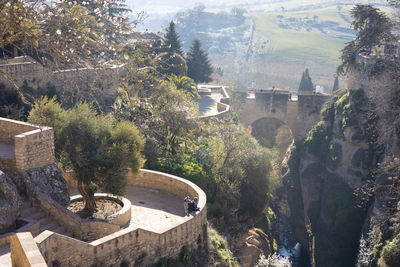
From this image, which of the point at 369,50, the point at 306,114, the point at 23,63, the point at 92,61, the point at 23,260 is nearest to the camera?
the point at 23,260

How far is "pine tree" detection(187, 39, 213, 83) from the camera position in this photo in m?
45.8

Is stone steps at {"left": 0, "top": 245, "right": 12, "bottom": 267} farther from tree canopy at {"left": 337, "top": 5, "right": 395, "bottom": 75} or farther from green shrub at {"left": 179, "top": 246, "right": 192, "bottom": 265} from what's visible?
tree canopy at {"left": 337, "top": 5, "right": 395, "bottom": 75}

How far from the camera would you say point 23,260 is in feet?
26.4

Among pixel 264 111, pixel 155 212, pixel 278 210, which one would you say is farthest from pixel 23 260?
pixel 264 111

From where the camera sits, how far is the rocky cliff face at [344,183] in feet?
96.7

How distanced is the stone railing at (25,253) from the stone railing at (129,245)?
1.99 metres

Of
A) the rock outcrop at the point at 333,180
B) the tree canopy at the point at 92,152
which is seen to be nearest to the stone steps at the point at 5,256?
the tree canopy at the point at 92,152

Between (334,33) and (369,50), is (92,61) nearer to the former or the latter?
(369,50)

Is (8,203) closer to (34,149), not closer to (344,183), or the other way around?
Result: (34,149)

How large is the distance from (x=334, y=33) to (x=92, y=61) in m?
174

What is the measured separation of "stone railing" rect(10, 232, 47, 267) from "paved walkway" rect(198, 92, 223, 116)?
26027mm

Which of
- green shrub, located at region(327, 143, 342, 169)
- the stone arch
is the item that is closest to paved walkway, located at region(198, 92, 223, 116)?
the stone arch

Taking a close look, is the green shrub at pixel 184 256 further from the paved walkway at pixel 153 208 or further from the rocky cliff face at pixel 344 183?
the rocky cliff face at pixel 344 183

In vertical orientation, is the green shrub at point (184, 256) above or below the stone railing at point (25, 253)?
below
